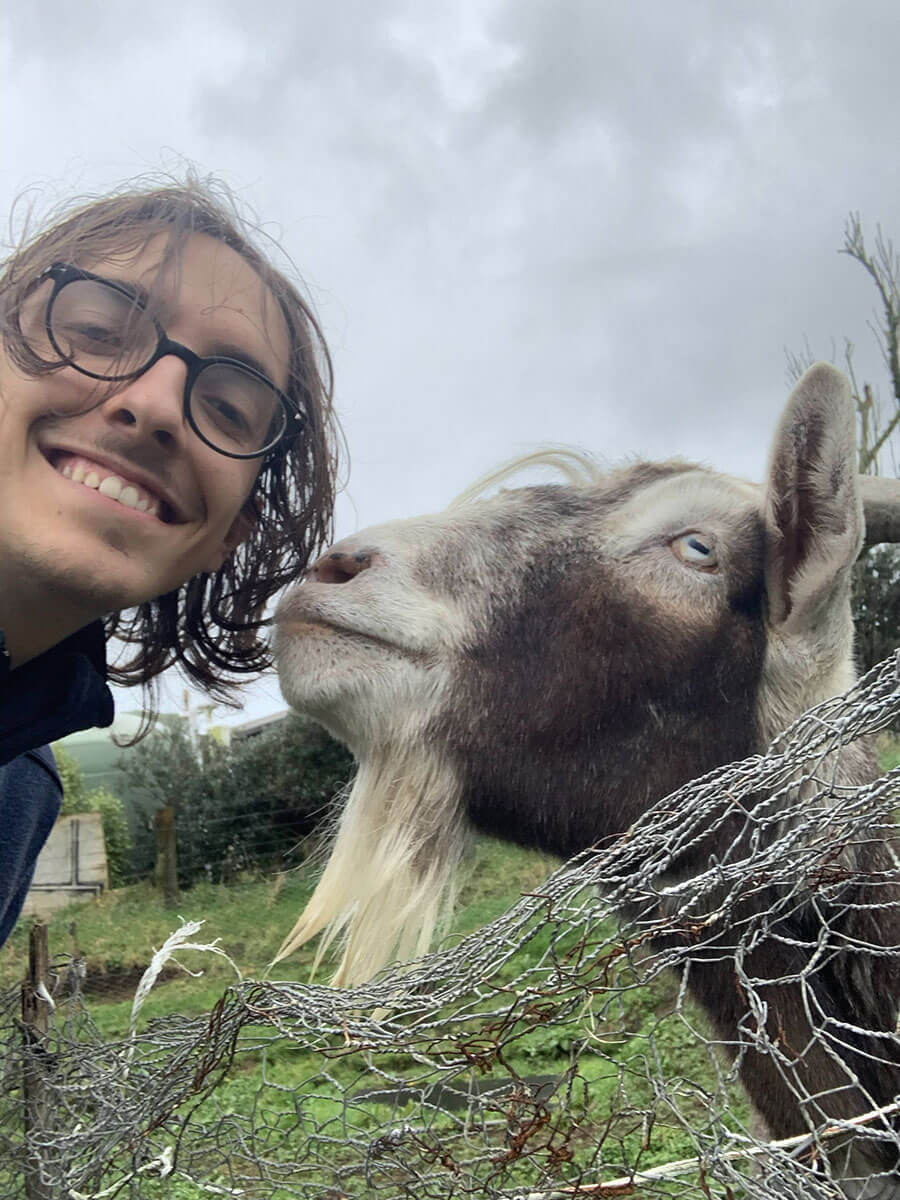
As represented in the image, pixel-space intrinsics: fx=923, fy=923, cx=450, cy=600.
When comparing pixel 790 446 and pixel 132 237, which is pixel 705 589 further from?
pixel 132 237

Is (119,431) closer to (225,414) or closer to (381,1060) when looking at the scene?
(225,414)

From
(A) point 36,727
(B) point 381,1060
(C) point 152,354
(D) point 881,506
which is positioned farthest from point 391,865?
(B) point 381,1060

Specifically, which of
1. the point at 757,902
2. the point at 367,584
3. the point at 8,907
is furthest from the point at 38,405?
the point at 757,902

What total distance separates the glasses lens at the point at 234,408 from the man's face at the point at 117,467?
33 mm

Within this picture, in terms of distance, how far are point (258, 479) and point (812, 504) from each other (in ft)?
Answer: 3.01

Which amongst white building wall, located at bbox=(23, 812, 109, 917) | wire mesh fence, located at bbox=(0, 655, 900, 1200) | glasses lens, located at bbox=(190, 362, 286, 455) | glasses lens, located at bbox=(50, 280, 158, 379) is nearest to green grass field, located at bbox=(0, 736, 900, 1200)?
wire mesh fence, located at bbox=(0, 655, 900, 1200)

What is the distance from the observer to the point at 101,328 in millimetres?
1306

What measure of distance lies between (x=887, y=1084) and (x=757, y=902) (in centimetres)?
27

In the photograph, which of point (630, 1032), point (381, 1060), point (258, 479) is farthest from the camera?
point (381, 1060)

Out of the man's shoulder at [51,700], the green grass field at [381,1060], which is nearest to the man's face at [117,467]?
the man's shoulder at [51,700]

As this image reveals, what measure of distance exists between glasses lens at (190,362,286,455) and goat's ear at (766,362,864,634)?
0.74 meters

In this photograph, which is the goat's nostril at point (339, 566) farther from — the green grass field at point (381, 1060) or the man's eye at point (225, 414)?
Result: the green grass field at point (381, 1060)

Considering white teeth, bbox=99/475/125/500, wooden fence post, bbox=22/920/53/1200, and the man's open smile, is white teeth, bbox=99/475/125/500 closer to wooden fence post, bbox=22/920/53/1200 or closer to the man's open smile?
the man's open smile

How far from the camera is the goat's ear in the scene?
1.20 meters
